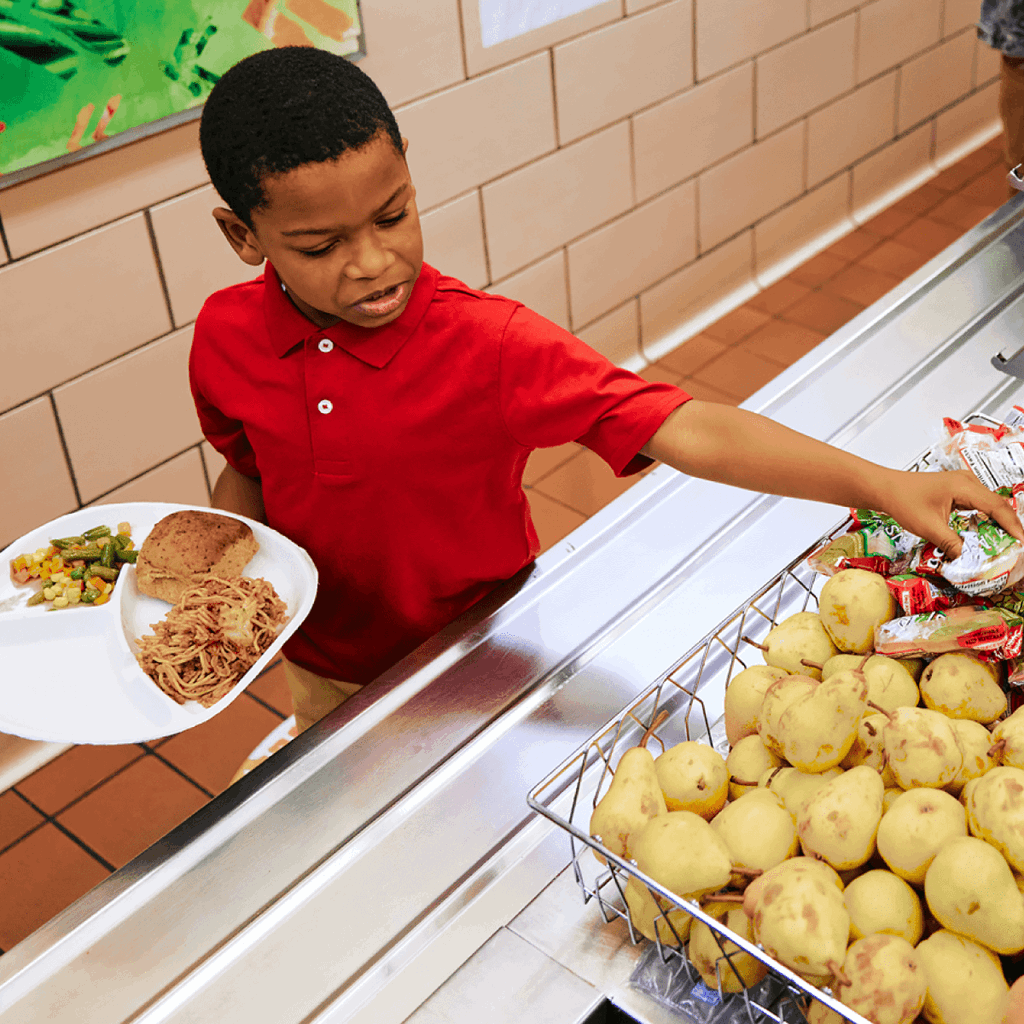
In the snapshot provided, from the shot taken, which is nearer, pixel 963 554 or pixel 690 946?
pixel 690 946

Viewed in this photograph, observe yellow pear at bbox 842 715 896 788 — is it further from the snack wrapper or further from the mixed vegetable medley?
the mixed vegetable medley

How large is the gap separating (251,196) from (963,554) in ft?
1.96

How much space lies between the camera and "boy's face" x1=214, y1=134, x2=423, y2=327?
0.84 m

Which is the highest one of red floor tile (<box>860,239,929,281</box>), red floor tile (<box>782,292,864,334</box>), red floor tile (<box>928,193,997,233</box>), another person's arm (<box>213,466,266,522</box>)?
another person's arm (<box>213,466,266,522</box>)

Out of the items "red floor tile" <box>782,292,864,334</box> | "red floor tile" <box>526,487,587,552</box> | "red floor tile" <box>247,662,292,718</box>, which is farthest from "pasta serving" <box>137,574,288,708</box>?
"red floor tile" <box>782,292,864,334</box>

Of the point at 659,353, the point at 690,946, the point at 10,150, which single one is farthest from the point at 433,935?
the point at 659,353

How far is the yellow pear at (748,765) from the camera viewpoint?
696 millimetres

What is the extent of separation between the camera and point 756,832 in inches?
24.7

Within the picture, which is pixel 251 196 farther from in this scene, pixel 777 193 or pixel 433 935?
pixel 777 193

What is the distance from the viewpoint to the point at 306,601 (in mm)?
956

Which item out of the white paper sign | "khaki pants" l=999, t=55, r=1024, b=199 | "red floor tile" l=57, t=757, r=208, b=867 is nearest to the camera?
"khaki pants" l=999, t=55, r=1024, b=199

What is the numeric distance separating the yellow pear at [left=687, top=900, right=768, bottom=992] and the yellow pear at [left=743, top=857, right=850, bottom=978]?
3 centimetres

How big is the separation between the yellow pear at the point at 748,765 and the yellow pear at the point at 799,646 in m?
0.07

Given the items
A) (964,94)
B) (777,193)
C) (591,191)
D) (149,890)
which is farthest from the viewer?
(964,94)
